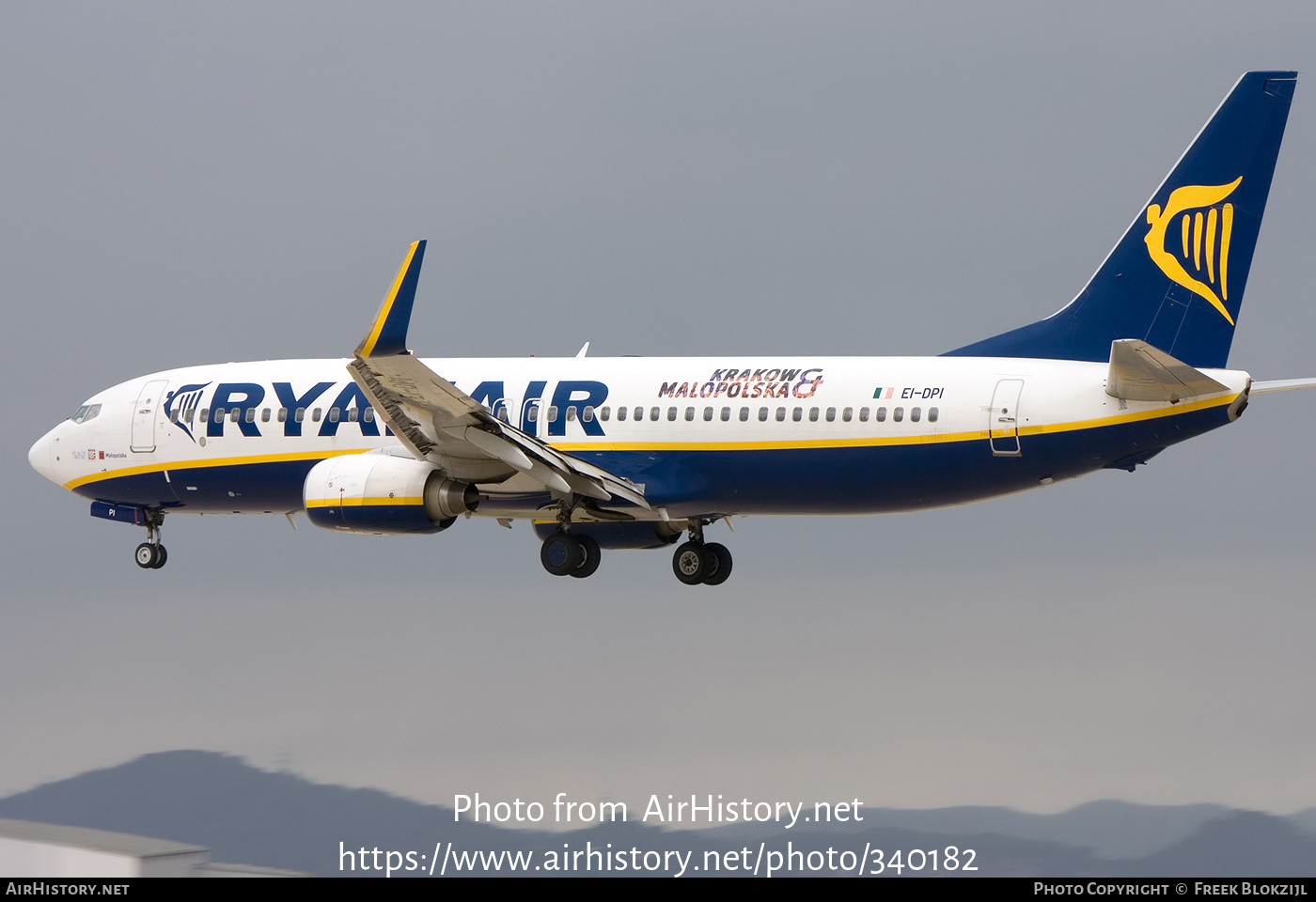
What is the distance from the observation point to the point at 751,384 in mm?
39531

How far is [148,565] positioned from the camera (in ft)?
151

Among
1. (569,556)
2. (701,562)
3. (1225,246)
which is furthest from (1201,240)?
(569,556)

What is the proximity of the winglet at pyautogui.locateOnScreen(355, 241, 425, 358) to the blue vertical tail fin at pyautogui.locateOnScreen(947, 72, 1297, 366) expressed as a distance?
1264cm

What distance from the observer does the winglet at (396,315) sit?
35.1 m

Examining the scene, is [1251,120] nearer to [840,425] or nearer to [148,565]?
[840,425]

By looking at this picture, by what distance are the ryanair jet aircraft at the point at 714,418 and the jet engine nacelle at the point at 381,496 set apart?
4 centimetres

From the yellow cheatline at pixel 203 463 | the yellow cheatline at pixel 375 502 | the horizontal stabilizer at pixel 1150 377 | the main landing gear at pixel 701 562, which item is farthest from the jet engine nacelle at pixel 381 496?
the horizontal stabilizer at pixel 1150 377

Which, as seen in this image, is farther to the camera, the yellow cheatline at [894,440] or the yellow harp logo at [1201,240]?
the yellow harp logo at [1201,240]

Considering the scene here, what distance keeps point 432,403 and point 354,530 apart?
327cm

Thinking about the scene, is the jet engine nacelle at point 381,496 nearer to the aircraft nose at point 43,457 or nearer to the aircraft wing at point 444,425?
the aircraft wing at point 444,425

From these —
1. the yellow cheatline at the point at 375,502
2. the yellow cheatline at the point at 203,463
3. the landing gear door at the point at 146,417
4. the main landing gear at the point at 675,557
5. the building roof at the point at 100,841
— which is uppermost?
the landing gear door at the point at 146,417

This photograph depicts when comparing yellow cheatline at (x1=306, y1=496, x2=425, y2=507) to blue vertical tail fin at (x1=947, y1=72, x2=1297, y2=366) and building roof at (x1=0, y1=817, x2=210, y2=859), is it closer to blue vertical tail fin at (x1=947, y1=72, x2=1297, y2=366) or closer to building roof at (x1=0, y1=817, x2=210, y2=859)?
building roof at (x1=0, y1=817, x2=210, y2=859)
